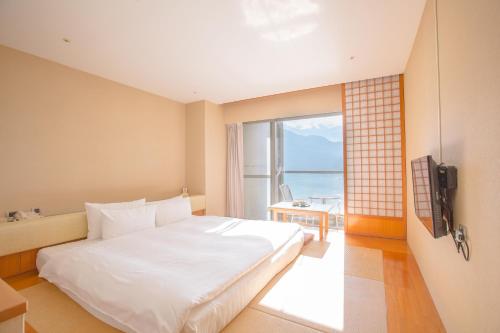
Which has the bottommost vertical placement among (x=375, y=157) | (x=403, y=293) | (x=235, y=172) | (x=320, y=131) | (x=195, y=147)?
(x=403, y=293)

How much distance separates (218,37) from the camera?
2.49m

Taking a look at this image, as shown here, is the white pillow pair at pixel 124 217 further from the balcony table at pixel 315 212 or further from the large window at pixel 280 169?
the large window at pixel 280 169

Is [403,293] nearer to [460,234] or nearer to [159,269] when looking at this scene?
[460,234]

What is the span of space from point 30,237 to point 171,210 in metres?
1.57

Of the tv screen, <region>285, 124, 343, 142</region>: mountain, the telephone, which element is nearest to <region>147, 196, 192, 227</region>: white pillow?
the telephone

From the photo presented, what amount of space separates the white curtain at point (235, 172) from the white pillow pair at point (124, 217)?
1.77m

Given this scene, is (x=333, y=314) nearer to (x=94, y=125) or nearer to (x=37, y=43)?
(x=94, y=125)

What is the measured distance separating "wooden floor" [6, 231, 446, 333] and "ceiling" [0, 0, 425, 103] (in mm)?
2590

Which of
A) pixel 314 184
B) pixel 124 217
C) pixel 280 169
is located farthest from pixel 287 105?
pixel 124 217

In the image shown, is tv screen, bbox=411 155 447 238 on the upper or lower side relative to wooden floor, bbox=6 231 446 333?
upper

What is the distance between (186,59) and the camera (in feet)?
9.80

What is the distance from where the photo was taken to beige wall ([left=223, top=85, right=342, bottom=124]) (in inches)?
168

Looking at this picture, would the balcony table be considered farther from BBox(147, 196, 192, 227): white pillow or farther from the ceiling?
the ceiling

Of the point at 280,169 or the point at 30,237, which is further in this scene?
the point at 280,169
